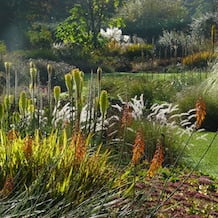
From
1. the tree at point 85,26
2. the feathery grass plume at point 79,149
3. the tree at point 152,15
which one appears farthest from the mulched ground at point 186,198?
the tree at point 152,15

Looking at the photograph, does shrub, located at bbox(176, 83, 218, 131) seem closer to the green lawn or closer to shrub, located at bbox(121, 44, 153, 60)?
the green lawn

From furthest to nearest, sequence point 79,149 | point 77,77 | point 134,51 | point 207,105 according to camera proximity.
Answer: point 134,51 < point 207,105 < point 77,77 < point 79,149

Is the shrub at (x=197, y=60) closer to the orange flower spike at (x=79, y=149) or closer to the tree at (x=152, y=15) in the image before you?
the orange flower spike at (x=79, y=149)

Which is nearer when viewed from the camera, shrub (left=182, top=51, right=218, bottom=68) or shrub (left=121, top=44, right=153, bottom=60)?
shrub (left=182, top=51, right=218, bottom=68)

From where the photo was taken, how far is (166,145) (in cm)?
703

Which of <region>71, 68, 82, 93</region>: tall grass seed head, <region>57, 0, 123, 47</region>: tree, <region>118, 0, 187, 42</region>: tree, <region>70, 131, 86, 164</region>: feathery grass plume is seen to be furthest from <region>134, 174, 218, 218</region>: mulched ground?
<region>118, 0, 187, 42</region>: tree

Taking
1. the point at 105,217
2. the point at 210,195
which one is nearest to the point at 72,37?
the point at 210,195

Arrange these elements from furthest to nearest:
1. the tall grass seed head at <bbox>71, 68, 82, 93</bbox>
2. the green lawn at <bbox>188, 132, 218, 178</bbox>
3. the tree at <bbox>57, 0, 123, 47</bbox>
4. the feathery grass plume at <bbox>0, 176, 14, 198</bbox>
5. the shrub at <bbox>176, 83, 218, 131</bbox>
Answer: the tree at <bbox>57, 0, 123, 47</bbox> < the shrub at <bbox>176, 83, 218, 131</bbox> < the green lawn at <bbox>188, 132, 218, 178</bbox> < the tall grass seed head at <bbox>71, 68, 82, 93</bbox> < the feathery grass plume at <bbox>0, 176, 14, 198</bbox>

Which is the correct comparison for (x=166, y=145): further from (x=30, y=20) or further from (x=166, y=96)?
(x=30, y=20)

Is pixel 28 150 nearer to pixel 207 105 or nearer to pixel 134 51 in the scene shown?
pixel 207 105

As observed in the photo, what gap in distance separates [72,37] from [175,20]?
17.3m

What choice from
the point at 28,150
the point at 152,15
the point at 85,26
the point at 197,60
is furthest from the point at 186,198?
the point at 152,15

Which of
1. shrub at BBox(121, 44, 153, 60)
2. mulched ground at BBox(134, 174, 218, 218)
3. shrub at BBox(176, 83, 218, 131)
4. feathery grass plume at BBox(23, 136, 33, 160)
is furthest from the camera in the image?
shrub at BBox(121, 44, 153, 60)

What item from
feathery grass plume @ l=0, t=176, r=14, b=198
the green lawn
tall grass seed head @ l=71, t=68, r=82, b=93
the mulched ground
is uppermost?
tall grass seed head @ l=71, t=68, r=82, b=93
